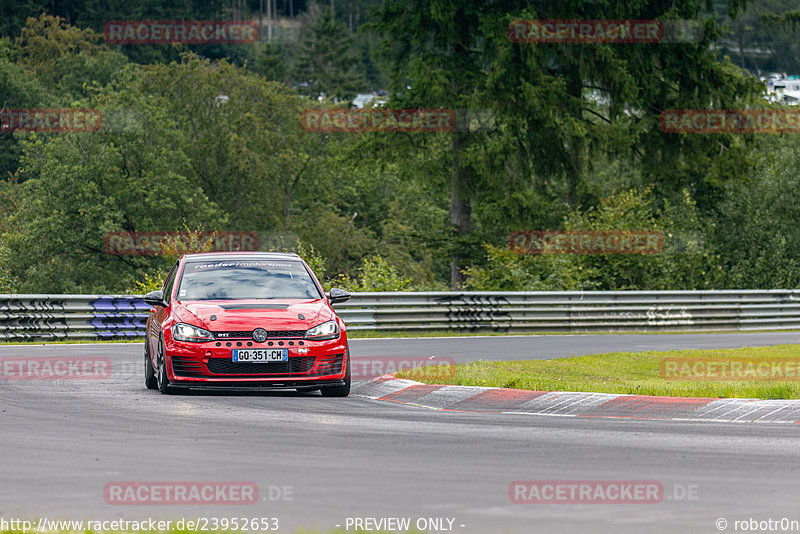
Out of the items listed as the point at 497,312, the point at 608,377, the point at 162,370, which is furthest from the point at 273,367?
the point at 497,312

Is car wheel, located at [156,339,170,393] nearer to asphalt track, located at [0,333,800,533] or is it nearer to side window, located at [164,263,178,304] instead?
asphalt track, located at [0,333,800,533]

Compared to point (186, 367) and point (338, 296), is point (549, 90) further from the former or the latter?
point (186, 367)

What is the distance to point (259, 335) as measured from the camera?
12.5m

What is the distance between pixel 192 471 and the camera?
A: 26.1 ft

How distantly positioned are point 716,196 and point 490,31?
10.7 m

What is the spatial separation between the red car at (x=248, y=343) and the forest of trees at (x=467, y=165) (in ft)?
45.8

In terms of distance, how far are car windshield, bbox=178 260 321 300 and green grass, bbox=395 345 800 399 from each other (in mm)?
1701

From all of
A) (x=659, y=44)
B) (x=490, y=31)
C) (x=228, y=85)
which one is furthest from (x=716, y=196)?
(x=228, y=85)

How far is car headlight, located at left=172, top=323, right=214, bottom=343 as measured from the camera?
12523 mm

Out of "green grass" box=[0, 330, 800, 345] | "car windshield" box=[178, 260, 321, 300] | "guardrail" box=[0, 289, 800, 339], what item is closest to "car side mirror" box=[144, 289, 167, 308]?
"car windshield" box=[178, 260, 321, 300]

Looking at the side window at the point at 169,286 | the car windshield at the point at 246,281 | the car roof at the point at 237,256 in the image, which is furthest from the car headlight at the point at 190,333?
the car roof at the point at 237,256

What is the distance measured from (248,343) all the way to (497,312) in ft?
46.9

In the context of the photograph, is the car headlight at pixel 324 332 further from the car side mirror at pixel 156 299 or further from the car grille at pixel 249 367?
the car side mirror at pixel 156 299

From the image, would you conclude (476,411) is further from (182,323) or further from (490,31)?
(490,31)
